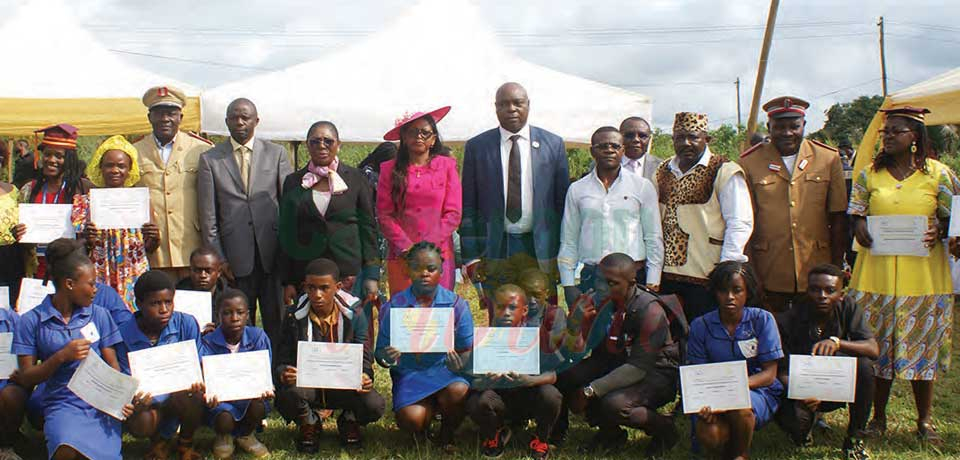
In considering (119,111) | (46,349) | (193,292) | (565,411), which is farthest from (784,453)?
(119,111)

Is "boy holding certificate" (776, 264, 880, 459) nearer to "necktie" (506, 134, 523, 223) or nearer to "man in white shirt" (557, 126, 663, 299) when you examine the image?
"man in white shirt" (557, 126, 663, 299)

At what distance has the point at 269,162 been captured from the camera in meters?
5.51

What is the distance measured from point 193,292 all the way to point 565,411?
2.44 metres

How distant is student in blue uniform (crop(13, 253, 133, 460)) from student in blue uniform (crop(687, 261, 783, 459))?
3.18 meters

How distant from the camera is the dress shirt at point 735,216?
476 cm

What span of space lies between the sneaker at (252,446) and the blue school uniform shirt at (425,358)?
2.70 feet

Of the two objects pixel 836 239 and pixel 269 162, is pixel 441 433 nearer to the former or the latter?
pixel 269 162

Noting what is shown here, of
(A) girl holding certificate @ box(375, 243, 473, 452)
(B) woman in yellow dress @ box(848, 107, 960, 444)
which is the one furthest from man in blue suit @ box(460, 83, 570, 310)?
(B) woman in yellow dress @ box(848, 107, 960, 444)

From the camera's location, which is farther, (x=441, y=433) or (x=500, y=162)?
(x=500, y=162)

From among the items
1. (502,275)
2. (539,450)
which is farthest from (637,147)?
(539,450)

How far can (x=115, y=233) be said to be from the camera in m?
5.27

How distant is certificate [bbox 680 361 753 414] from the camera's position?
4234 millimetres

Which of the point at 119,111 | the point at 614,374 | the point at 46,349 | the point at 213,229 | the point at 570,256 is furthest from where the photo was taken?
the point at 119,111

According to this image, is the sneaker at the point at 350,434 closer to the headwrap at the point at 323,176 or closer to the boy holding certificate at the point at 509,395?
the boy holding certificate at the point at 509,395
